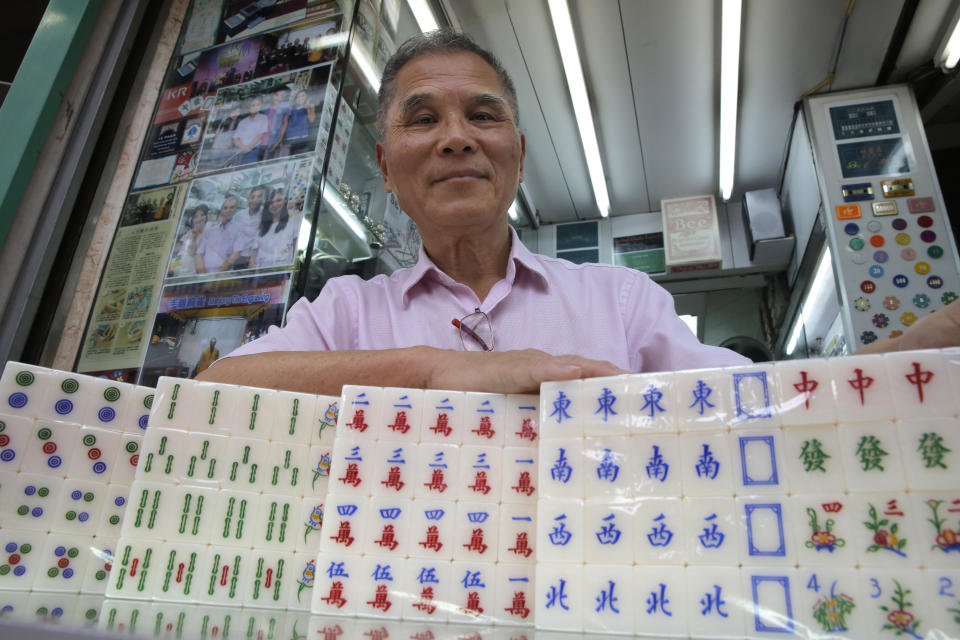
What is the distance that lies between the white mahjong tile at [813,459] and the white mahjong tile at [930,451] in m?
0.04

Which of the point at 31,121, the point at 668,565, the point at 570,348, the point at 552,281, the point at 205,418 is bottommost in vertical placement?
the point at 668,565

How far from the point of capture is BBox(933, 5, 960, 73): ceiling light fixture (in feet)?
7.77

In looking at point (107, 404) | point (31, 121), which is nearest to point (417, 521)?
point (107, 404)

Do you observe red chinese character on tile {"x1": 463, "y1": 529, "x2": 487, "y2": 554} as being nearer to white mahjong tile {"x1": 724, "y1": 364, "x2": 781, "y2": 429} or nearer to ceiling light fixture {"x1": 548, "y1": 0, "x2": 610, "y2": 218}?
white mahjong tile {"x1": 724, "y1": 364, "x2": 781, "y2": 429}

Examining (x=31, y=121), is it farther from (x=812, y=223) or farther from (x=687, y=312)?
(x=687, y=312)

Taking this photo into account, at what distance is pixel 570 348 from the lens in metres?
1.06

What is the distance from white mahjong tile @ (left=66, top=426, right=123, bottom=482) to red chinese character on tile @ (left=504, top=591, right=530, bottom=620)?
42 cm

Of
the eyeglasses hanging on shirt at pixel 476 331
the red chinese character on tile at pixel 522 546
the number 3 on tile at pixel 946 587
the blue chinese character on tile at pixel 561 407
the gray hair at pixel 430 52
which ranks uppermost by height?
the gray hair at pixel 430 52

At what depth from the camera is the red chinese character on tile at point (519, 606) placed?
48cm

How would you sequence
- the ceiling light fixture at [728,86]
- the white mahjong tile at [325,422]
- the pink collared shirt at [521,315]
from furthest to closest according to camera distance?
the ceiling light fixture at [728,86] → the pink collared shirt at [521,315] → the white mahjong tile at [325,422]

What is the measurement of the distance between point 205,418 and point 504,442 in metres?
0.30

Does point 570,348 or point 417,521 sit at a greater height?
point 570,348

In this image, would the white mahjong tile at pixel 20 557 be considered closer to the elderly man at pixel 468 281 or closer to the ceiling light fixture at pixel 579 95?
the elderly man at pixel 468 281

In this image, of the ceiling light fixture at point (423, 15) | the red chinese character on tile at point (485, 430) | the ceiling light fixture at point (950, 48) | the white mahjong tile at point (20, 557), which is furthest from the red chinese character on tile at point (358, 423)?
the ceiling light fixture at point (950, 48)
